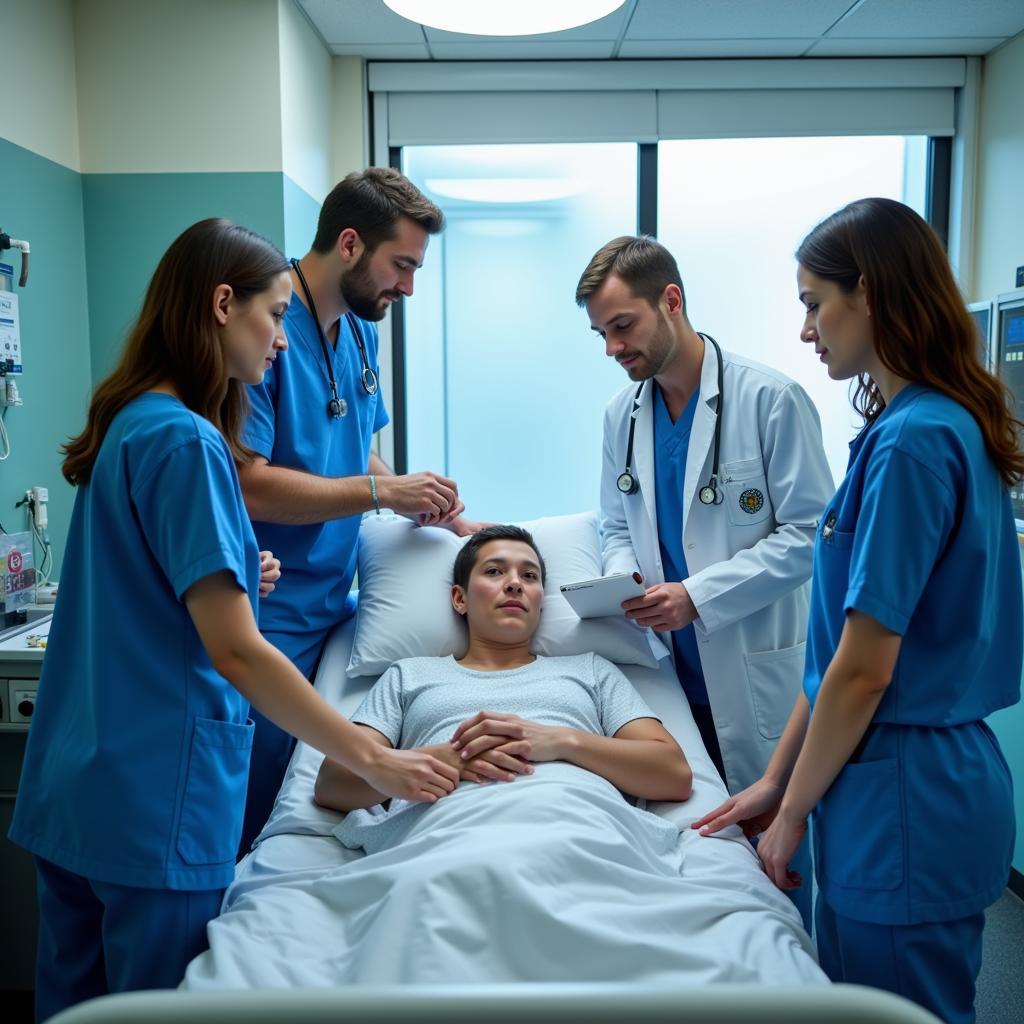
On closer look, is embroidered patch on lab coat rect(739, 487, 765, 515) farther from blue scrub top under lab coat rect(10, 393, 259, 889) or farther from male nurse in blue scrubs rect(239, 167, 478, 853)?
blue scrub top under lab coat rect(10, 393, 259, 889)

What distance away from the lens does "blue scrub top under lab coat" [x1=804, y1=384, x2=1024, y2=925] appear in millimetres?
1146

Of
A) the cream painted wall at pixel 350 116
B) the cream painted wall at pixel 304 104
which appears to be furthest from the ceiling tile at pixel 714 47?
the cream painted wall at pixel 304 104

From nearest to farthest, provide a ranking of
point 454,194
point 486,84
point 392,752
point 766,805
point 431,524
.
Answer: point 392,752
point 766,805
point 431,524
point 486,84
point 454,194

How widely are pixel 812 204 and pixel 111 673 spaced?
326cm

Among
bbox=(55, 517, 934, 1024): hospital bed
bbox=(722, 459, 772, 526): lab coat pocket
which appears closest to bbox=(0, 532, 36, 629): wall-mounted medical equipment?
bbox=(55, 517, 934, 1024): hospital bed

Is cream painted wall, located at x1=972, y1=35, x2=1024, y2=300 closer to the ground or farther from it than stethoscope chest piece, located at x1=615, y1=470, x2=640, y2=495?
farther from it

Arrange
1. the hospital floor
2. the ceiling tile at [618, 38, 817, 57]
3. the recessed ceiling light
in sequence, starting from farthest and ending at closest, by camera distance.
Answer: the ceiling tile at [618, 38, 817, 57]
the recessed ceiling light
the hospital floor

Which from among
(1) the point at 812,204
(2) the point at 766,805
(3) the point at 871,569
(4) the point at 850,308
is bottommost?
(2) the point at 766,805

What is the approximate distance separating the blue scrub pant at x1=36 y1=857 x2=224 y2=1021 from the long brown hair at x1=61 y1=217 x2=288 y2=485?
55cm

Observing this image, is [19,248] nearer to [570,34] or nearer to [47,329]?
[47,329]

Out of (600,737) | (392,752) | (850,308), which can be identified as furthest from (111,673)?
(850,308)

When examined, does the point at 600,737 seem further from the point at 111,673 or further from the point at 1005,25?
the point at 1005,25

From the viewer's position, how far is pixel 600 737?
1.58m

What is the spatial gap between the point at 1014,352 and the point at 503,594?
5.91 ft
